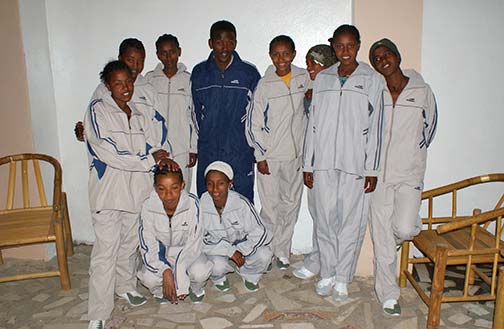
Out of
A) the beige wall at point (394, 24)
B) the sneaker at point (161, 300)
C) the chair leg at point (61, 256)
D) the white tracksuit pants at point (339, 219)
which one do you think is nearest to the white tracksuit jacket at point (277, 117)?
the white tracksuit pants at point (339, 219)

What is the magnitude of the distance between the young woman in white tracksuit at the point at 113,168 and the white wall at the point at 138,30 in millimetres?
1347

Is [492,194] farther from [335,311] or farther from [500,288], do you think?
[500,288]

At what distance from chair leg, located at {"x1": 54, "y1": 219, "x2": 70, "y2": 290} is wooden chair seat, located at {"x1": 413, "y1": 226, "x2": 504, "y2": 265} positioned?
8.46ft

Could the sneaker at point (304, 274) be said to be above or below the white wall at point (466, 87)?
below

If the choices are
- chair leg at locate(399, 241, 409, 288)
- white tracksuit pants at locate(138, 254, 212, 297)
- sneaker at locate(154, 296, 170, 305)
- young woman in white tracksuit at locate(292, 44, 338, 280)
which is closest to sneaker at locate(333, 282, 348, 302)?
young woman in white tracksuit at locate(292, 44, 338, 280)

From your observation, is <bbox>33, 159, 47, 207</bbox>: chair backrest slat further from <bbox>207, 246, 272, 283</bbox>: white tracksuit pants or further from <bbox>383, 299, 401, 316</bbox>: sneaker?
<bbox>383, 299, 401, 316</bbox>: sneaker

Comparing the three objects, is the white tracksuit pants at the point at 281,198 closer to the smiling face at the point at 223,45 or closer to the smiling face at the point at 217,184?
the smiling face at the point at 217,184

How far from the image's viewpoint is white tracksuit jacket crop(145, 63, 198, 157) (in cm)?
371

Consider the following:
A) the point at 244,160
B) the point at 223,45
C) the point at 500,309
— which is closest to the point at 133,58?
the point at 223,45

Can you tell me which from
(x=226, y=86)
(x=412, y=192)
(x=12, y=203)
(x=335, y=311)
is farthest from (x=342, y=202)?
(x=12, y=203)

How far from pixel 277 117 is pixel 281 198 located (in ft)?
2.27

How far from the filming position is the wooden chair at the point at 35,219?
135 inches

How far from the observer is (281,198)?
385 cm

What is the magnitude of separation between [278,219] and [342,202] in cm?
78
